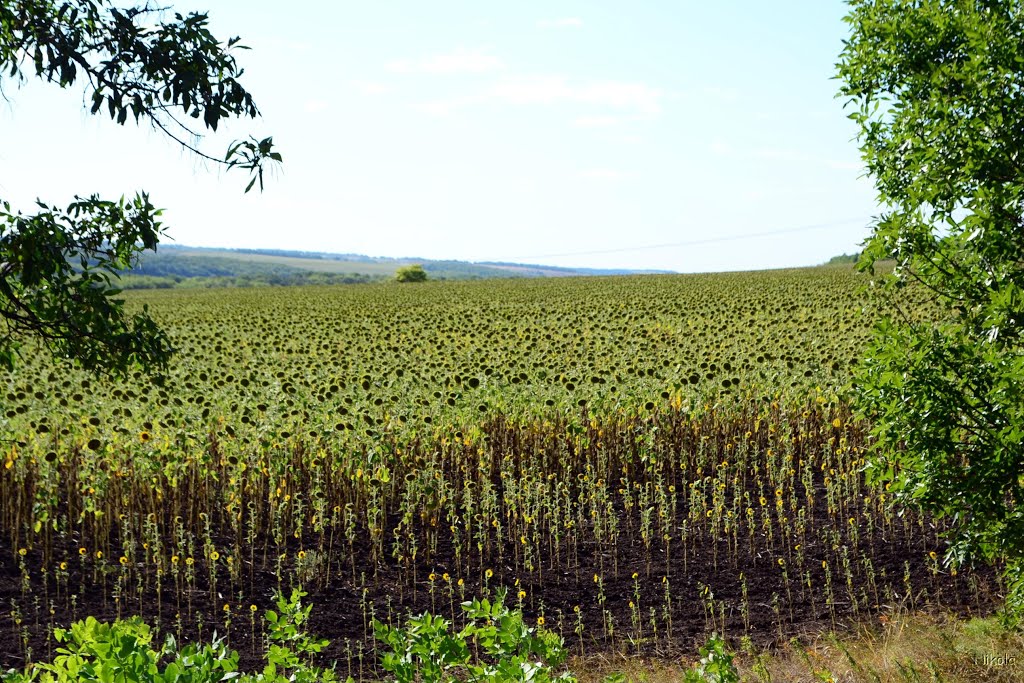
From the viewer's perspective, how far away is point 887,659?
5668 millimetres

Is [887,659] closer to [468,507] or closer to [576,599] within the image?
[576,599]

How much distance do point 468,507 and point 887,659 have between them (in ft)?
11.8

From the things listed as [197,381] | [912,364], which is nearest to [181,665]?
[912,364]

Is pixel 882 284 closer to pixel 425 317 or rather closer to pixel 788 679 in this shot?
pixel 788 679

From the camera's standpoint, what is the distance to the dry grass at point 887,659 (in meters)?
5.42

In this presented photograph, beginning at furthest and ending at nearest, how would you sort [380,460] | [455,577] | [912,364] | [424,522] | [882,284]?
[380,460] → [424,522] → [455,577] → [882,284] → [912,364]

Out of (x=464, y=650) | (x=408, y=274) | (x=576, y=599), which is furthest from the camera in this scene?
(x=408, y=274)

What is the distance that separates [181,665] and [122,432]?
7.18 m

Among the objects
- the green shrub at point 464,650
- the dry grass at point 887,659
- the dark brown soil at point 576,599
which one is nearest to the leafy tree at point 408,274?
the dark brown soil at point 576,599

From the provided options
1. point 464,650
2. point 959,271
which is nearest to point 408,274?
point 959,271

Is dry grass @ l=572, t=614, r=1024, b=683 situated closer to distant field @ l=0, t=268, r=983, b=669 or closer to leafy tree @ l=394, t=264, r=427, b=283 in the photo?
distant field @ l=0, t=268, r=983, b=669

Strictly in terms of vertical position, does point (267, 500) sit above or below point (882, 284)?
below

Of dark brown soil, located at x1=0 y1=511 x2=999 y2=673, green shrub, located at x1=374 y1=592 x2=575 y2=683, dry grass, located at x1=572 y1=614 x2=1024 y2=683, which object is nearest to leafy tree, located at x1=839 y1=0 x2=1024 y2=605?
dry grass, located at x1=572 y1=614 x2=1024 y2=683

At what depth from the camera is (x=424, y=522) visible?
336 inches
